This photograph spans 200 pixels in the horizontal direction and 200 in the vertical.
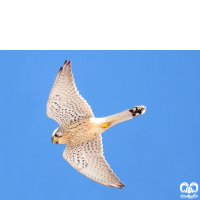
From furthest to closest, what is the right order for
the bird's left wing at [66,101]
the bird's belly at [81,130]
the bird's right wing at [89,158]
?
the bird's right wing at [89,158], the bird's belly at [81,130], the bird's left wing at [66,101]

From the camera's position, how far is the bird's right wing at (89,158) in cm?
693

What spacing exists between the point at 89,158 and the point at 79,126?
569 millimetres

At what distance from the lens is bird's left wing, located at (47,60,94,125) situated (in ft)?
21.4

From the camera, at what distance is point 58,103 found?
6.69 meters

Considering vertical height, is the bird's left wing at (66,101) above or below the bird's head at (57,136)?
above

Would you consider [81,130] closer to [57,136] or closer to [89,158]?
[57,136]

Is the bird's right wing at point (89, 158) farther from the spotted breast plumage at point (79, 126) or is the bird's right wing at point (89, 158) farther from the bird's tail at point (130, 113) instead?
the bird's tail at point (130, 113)

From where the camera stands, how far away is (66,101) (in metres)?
6.68

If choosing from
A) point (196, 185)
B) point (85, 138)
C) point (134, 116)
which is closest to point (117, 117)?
point (134, 116)

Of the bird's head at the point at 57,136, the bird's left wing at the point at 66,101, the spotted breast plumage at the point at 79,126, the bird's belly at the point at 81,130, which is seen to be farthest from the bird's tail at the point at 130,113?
the bird's head at the point at 57,136

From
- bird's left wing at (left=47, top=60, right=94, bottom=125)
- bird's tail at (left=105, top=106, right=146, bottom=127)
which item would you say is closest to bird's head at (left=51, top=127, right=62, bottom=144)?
bird's left wing at (left=47, top=60, right=94, bottom=125)

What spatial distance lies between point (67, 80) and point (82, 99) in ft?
1.14

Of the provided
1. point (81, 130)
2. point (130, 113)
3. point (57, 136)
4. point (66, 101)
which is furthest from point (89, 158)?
point (130, 113)

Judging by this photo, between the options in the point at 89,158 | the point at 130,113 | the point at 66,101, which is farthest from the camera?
the point at 89,158
